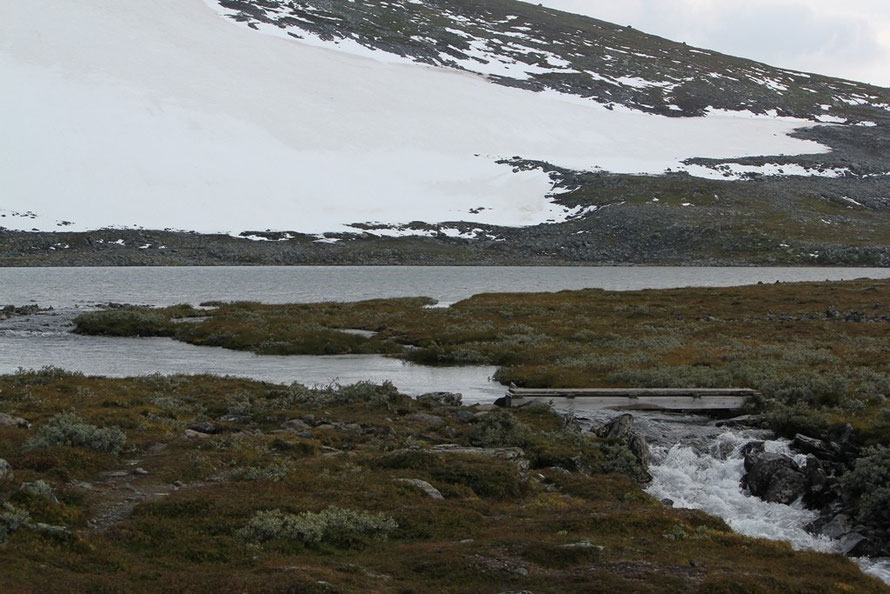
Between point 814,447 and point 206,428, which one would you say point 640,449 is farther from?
point 206,428

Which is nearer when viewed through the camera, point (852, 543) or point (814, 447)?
point (852, 543)

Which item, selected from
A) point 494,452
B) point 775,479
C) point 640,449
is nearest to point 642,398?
point 640,449

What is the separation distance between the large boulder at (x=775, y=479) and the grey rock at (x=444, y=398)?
1207 cm

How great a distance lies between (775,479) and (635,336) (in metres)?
30.0

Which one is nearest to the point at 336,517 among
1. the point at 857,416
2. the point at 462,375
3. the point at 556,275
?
the point at 857,416

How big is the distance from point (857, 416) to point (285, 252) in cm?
13033

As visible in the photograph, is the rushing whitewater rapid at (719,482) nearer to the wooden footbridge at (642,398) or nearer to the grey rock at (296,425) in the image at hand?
the wooden footbridge at (642,398)

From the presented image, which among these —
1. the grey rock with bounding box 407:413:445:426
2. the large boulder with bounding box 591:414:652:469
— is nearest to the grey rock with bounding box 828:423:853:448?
the large boulder with bounding box 591:414:652:469

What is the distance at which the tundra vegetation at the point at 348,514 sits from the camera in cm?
1360

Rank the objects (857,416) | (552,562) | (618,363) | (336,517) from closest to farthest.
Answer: (552,562)
(336,517)
(857,416)
(618,363)

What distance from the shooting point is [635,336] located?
52.4 meters

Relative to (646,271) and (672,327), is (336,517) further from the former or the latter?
(646,271)

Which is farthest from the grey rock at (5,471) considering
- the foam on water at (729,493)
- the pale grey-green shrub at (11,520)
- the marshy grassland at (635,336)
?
the marshy grassland at (635,336)

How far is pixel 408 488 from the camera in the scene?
1925 centimetres
